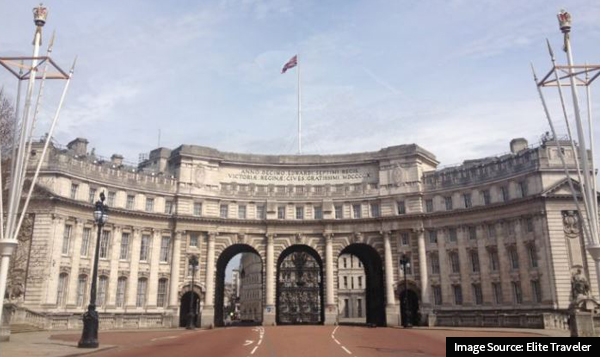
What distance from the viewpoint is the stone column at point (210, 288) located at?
5797cm

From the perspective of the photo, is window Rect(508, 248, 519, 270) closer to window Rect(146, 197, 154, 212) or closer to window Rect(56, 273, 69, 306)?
window Rect(146, 197, 154, 212)

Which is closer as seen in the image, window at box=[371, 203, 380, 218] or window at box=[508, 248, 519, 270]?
window at box=[508, 248, 519, 270]

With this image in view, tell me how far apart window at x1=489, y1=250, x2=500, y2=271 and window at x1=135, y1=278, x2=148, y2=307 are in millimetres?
39086

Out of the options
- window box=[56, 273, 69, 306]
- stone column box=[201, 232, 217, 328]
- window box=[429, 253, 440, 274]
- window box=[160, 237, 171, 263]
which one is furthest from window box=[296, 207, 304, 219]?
window box=[56, 273, 69, 306]

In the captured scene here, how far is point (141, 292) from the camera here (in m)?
57.0

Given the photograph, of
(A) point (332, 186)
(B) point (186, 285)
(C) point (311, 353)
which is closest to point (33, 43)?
(C) point (311, 353)

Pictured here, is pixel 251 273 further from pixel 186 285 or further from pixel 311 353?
pixel 311 353

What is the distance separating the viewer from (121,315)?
→ 51156 millimetres

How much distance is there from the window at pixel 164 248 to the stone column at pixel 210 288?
4744mm

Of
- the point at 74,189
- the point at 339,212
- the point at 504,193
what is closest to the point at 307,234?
the point at 339,212

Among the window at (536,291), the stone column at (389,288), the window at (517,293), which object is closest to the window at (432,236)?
the stone column at (389,288)

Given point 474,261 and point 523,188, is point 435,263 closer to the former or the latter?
point 474,261

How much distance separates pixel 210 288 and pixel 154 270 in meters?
6.87

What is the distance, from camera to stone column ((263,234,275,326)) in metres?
60.0
